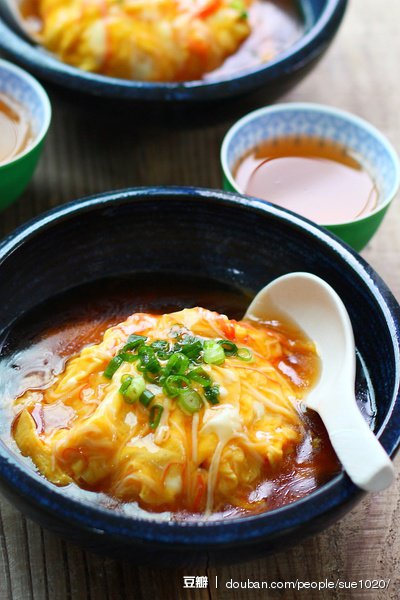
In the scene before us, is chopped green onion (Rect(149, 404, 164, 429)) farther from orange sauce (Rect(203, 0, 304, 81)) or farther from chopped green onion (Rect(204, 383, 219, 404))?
orange sauce (Rect(203, 0, 304, 81))

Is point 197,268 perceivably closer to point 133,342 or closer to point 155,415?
point 133,342

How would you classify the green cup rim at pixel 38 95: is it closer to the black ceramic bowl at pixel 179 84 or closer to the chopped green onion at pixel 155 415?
the black ceramic bowl at pixel 179 84

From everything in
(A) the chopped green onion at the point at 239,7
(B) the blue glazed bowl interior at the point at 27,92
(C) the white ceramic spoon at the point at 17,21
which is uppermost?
(A) the chopped green onion at the point at 239,7

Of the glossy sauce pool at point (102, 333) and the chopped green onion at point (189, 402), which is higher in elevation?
the chopped green onion at point (189, 402)

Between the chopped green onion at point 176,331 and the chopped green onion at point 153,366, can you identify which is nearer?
the chopped green onion at point 153,366

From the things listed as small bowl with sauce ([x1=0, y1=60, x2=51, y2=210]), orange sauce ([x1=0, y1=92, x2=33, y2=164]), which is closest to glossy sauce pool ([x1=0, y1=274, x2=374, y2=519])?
small bowl with sauce ([x1=0, y1=60, x2=51, y2=210])

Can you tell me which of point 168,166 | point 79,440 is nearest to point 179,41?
point 168,166

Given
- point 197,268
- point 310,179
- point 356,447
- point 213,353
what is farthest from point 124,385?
point 310,179

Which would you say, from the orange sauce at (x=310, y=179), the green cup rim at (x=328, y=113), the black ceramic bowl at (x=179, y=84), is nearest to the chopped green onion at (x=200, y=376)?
the green cup rim at (x=328, y=113)
